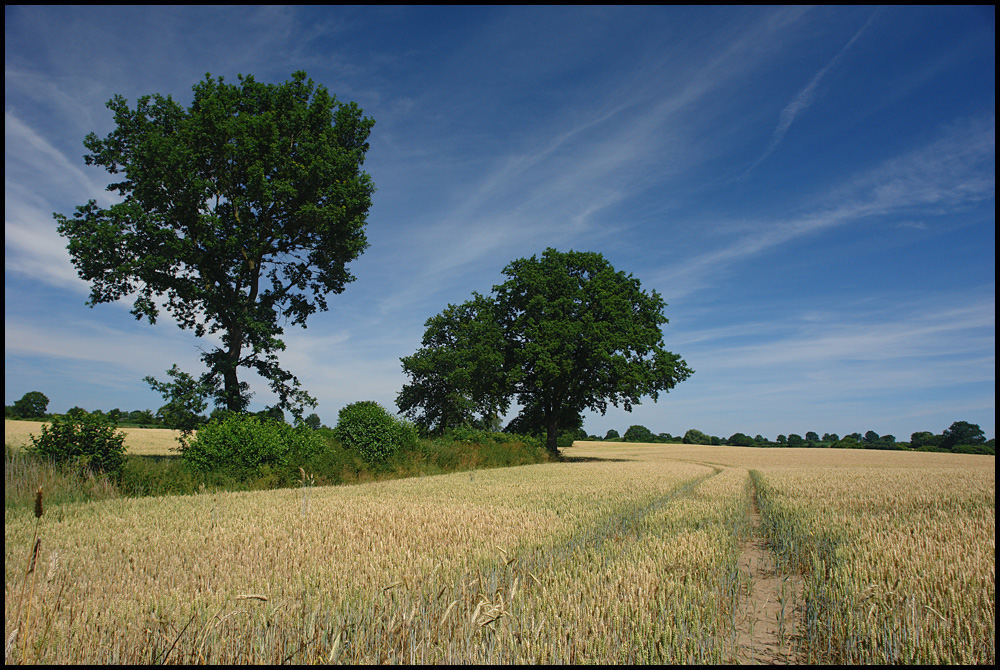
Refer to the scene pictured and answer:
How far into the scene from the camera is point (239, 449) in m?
16.5

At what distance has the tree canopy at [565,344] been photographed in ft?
121

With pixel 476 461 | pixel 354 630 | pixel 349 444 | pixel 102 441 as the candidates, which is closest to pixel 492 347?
pixel 476 461

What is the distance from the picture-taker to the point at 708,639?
3.84 meters

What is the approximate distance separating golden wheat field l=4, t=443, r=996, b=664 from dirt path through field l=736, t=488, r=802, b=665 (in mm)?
40

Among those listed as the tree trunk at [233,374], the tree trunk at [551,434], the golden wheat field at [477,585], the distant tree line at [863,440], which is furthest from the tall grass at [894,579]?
the distant tree line at [863,440]

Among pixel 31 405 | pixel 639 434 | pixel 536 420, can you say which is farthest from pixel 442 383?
pixel 639 434

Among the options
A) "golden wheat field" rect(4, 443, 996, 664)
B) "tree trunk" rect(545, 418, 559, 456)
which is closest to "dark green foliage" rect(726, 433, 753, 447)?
"tree trunk" rect(545, 418, 559, 456)

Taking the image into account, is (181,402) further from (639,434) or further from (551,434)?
(639,434)

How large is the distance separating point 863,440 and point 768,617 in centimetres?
Result: 14211

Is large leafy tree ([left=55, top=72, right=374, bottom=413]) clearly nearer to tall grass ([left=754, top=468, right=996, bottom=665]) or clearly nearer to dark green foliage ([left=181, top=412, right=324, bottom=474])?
dark green foliage ([left=181, top=412, right=324, bottom=474])

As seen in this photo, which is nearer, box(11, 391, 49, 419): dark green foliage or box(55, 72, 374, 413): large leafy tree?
box(55, 72, 374, 413): large leafy tree

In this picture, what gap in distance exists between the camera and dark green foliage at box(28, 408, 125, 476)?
516 inches

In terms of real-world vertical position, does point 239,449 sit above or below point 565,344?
below

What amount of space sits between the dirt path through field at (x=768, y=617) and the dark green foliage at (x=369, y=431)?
1792 centimetres
